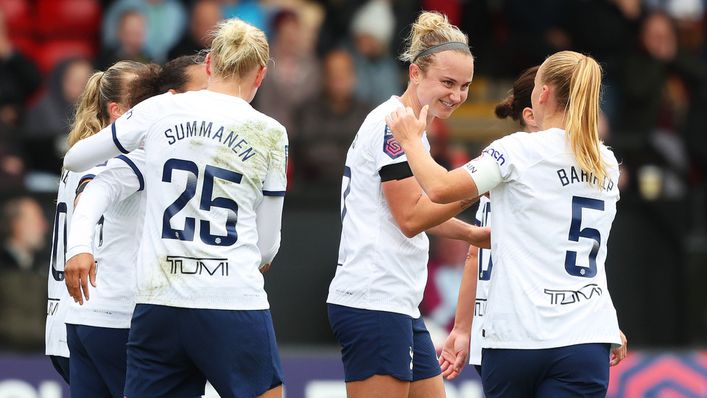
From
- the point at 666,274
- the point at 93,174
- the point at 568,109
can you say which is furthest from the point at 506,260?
the point at 666,274

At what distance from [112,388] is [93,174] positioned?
0.95 meters

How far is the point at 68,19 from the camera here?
1251cm

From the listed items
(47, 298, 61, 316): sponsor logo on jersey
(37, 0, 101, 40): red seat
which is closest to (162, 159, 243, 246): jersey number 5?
(47, 298, 61, 316): sponsor logo on jersey

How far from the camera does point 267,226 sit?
18.1ft

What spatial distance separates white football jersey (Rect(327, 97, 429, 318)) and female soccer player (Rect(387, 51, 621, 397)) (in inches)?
23.1

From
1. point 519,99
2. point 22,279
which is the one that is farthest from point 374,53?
point 519,99

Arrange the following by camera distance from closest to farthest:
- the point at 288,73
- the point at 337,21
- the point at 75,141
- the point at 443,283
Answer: the point at 75,141
the point at 443,283
the point at 288,73
the point at 337,21

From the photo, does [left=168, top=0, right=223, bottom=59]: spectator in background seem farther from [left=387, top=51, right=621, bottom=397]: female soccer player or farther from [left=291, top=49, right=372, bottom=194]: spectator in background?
[left=387, top=51, right=621, bottom=397]: female soccer player

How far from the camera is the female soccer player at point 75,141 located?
19.9ft

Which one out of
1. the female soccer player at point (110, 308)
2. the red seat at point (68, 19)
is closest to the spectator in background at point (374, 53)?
the red seat at point (68, 19)

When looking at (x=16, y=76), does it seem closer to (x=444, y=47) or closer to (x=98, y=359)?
(x=98, y=359)

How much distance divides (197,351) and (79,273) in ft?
1.82

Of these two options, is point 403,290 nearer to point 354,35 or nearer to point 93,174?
point 93,174

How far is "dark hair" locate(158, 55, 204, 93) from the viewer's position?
19.6ft
